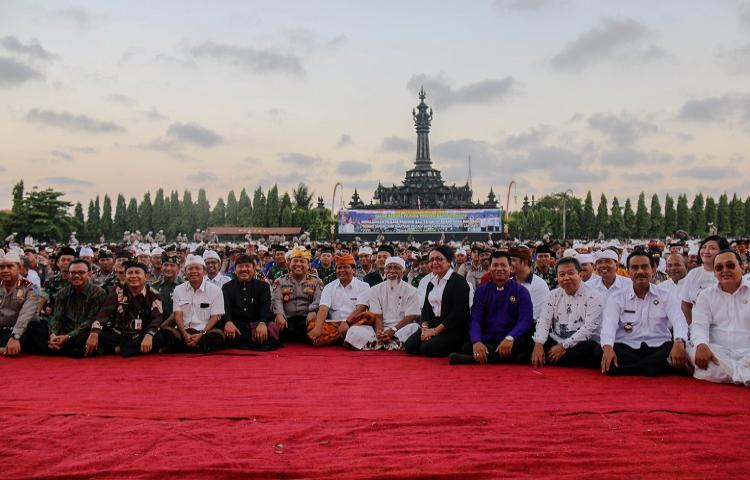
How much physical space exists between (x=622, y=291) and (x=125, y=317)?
5388mm

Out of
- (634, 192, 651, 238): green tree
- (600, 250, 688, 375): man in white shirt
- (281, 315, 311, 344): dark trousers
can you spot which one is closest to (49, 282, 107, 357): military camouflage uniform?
(281, 315, 311, 344): dark trousers

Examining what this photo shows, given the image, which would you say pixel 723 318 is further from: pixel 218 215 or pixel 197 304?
pixel 218 215

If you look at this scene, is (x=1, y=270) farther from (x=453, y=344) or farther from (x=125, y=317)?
(x=453, y=344)

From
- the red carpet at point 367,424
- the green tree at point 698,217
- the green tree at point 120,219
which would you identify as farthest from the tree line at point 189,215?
the red carpet at point 367,424

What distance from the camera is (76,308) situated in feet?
23.9

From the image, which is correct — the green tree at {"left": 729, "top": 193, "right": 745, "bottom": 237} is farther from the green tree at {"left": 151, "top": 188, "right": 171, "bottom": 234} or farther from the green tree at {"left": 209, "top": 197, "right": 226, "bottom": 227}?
the green tree at {"left": 151, "top": 188, "right": 171, "bottom": 234}

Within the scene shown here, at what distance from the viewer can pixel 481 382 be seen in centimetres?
557

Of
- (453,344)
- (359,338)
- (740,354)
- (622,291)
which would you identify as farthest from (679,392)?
(359,338)

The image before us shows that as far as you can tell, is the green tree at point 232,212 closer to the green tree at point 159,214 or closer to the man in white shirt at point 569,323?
the green tree at point 159,214

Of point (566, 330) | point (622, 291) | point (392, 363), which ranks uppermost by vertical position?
point (622, 291)

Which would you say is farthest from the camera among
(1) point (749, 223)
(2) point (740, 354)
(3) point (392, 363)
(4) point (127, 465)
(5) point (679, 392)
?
(1) point (749, 223)

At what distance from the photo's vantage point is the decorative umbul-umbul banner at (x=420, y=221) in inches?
1869

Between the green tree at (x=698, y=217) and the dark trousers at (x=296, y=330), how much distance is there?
206ft

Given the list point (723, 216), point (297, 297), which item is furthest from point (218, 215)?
point (297, 297)
